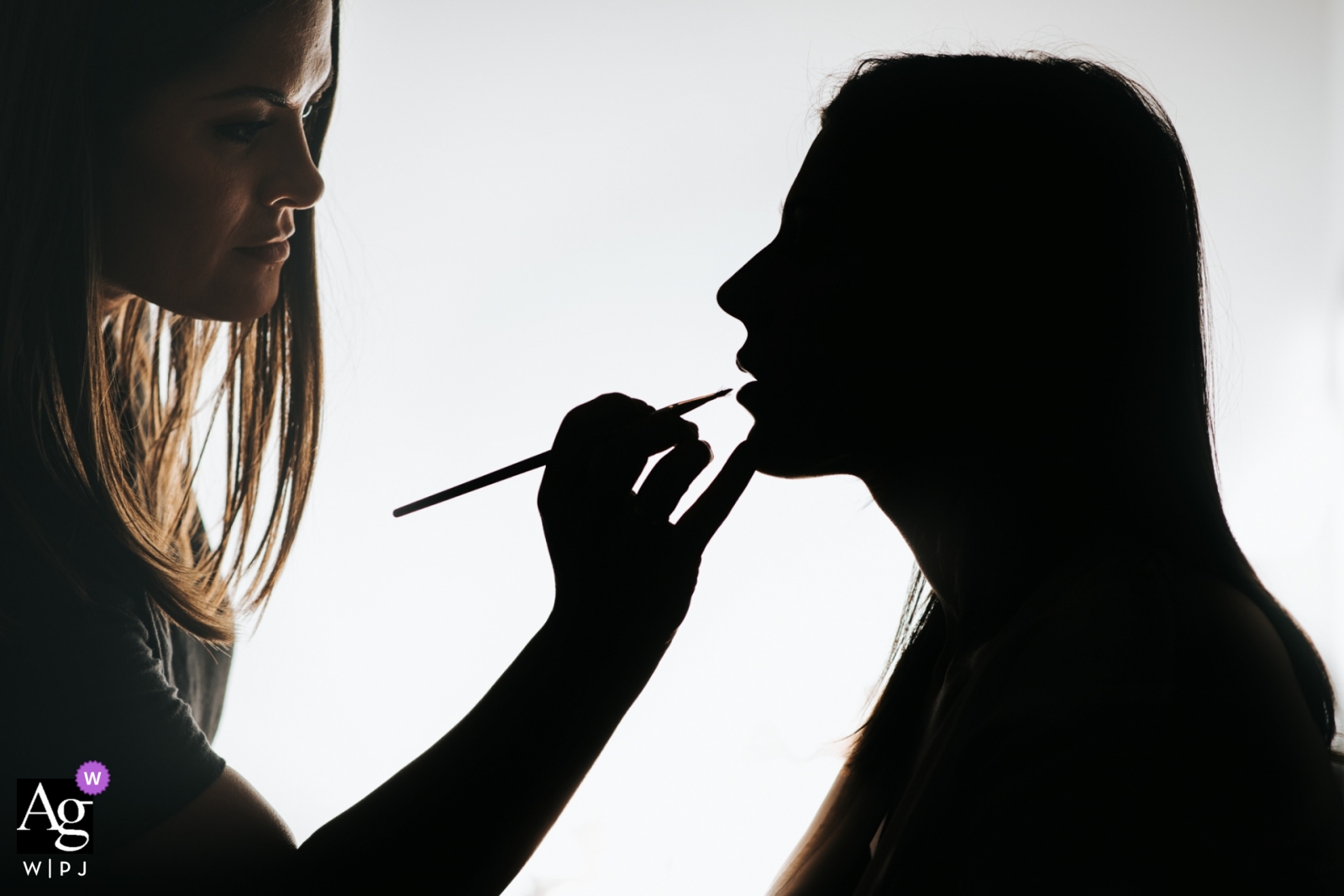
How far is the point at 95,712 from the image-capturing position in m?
0.61

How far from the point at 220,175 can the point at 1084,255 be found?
28.1 inches

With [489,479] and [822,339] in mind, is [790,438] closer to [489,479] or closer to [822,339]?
[822,339]

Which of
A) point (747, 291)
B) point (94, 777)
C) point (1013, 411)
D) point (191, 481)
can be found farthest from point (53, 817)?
point (1013, 411)

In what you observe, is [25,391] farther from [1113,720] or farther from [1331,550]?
[1331,550]

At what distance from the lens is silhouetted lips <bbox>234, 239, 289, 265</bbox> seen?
828 mm

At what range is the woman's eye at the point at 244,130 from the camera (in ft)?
2.55

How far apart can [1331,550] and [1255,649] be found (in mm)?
1068

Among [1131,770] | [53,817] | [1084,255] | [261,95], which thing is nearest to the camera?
[1131,770]

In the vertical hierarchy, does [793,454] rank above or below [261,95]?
below

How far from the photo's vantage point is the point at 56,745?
23.9 inches

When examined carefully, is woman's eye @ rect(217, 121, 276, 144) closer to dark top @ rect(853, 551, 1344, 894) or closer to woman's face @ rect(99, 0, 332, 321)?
woman's face @ rect(99, 0, 332, 321)

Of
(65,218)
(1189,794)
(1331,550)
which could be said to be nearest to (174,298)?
(65,218)

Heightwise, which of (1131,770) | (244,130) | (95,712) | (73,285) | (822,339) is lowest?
(1131,770)

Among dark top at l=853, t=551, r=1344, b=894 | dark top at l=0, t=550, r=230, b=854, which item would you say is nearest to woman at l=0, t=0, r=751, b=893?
dark top at l=0, t=550, r=230, b=854
